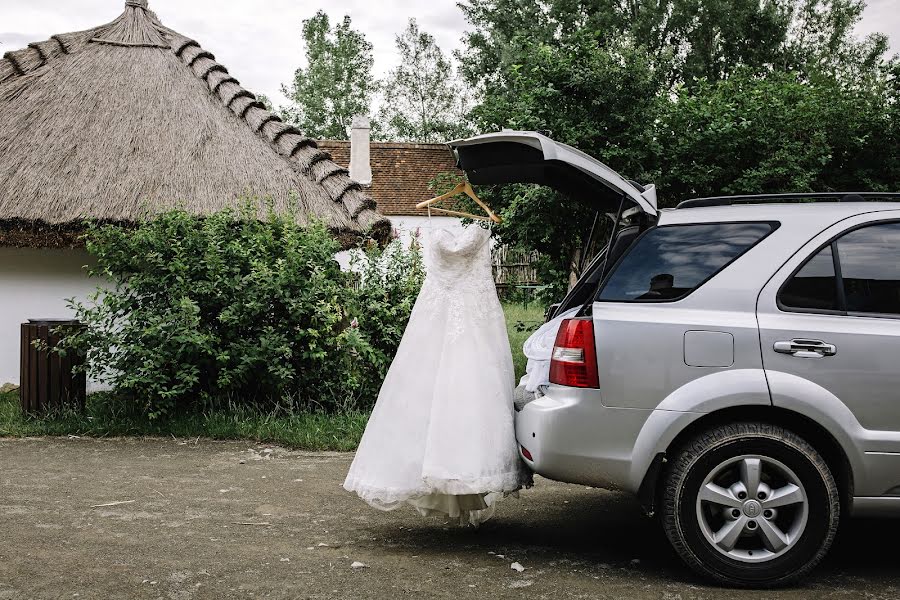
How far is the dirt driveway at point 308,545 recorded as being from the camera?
4.40 metres

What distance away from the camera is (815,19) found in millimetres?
33562

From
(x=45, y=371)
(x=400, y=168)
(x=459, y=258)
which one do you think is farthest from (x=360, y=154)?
(x=459, y=258)

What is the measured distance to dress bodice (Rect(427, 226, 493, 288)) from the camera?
18.0 feet

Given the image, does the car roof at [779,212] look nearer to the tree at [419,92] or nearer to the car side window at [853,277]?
the car side window at [853,277]

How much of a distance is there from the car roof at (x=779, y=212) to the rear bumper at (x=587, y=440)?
104 centimetres

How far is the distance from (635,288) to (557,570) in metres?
1.53

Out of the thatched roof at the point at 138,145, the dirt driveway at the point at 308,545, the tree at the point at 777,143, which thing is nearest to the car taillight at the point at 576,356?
the dirt driveway at the point at 308,545

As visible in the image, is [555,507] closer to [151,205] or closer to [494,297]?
[494,297]

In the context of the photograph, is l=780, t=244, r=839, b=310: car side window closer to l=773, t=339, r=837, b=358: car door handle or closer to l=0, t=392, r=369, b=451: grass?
l=773, t=339, r=837, b=358: car door handle

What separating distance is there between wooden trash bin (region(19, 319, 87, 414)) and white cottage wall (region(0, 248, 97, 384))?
1.83 metres

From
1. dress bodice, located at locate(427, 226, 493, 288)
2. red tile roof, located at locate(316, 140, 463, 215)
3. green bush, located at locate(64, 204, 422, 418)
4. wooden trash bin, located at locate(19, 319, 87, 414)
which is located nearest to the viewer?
dress bodice, located at locate(427, 226, 493, 288)

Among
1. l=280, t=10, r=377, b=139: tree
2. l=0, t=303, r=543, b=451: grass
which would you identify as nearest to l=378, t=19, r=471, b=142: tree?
l=280, t=10, r=377, b=139: tree

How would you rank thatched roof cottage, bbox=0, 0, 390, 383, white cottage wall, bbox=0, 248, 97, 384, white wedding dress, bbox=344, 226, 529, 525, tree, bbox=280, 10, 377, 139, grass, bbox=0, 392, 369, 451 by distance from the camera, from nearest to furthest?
white wedding dress, bbox=344, 226, 529, 525 < grass, bbox=0, 392, 369, 451 < thatched roof cottage, bbox=0, 0, 390, 383 < white cottage wall, bbox=0, 248, 97, 384 < tree, bbox=280, 10, 377, 139

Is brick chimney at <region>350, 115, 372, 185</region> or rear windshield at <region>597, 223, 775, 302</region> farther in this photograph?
brick chimney at <region>350, 115, 372, 185</region>
